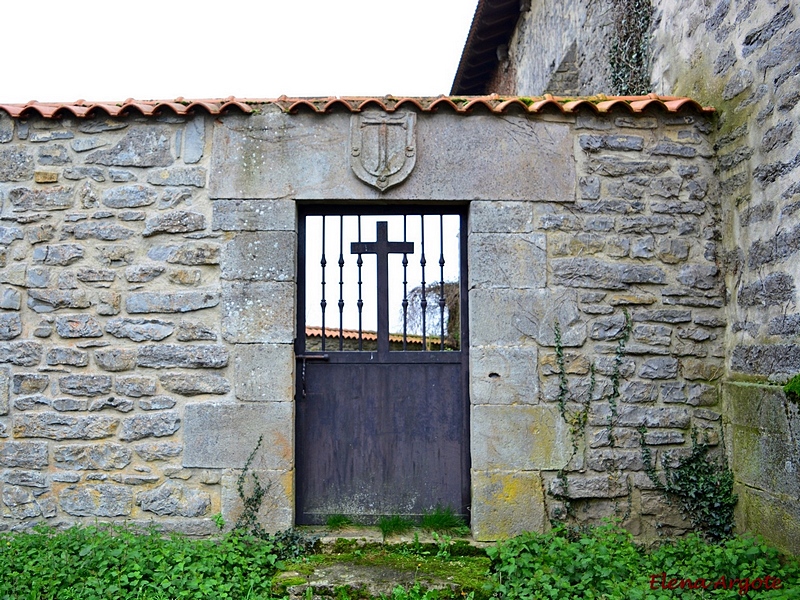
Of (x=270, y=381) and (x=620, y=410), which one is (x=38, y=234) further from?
(x=620, y=410)

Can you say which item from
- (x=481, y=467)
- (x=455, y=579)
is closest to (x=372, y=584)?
(x=455, y=579)

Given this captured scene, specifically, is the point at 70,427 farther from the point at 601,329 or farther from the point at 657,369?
the point at 657,369

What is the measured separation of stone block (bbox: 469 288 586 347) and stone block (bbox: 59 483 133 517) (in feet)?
7.45

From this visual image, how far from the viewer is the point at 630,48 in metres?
5.85

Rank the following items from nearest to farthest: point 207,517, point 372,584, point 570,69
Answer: point 372,584
point 207,517
point 570,69

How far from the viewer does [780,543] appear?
3.67 m

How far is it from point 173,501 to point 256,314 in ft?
3.94

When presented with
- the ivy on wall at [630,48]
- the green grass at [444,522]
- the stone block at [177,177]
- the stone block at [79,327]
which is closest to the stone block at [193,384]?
the stone block at [79,327]

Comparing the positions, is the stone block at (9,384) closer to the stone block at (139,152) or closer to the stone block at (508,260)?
the stone block at (139,152)

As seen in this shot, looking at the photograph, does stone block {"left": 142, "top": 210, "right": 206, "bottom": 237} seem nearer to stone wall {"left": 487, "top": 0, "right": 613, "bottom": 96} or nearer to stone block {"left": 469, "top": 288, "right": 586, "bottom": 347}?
stone block {"left": 469, "top": 288, "right": 586, "bottom": 347}

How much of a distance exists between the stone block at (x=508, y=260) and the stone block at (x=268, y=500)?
1.66 m

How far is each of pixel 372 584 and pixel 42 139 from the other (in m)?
3.28

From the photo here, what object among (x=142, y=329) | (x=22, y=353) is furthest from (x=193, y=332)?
(x=22, y=353)

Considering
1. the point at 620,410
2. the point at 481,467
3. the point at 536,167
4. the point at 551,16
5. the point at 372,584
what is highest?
the point at 551,16
